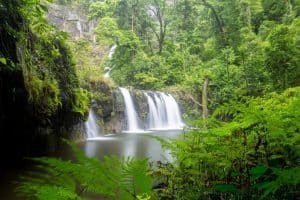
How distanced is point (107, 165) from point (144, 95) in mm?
19999

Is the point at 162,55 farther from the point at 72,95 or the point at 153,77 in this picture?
the point at 72,95

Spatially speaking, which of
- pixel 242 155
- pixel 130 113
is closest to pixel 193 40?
pixel 130 113

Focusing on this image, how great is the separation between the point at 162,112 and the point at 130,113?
284cm

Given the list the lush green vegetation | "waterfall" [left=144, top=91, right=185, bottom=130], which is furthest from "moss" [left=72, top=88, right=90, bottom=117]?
"waterfall" [left=144, top=91, right=185, bottom=130]

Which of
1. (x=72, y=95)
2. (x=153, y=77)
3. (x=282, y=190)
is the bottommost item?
(x=282, y=190)

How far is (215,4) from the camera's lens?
21.9 metres

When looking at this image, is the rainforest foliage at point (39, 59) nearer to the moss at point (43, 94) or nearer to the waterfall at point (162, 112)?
the moss at point (43, 94)

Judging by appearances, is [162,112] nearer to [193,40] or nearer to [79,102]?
[193,40]

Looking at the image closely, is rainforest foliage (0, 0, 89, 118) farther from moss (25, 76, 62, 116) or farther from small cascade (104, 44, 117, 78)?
small cascade (104, 44, 117, 78)

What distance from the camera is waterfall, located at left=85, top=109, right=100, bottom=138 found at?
15.7 meters

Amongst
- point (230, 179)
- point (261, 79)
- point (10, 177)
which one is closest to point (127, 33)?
point (261, 79)

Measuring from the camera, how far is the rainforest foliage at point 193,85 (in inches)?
63.7

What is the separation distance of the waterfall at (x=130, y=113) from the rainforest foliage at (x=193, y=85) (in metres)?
3.59

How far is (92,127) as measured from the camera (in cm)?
1644
